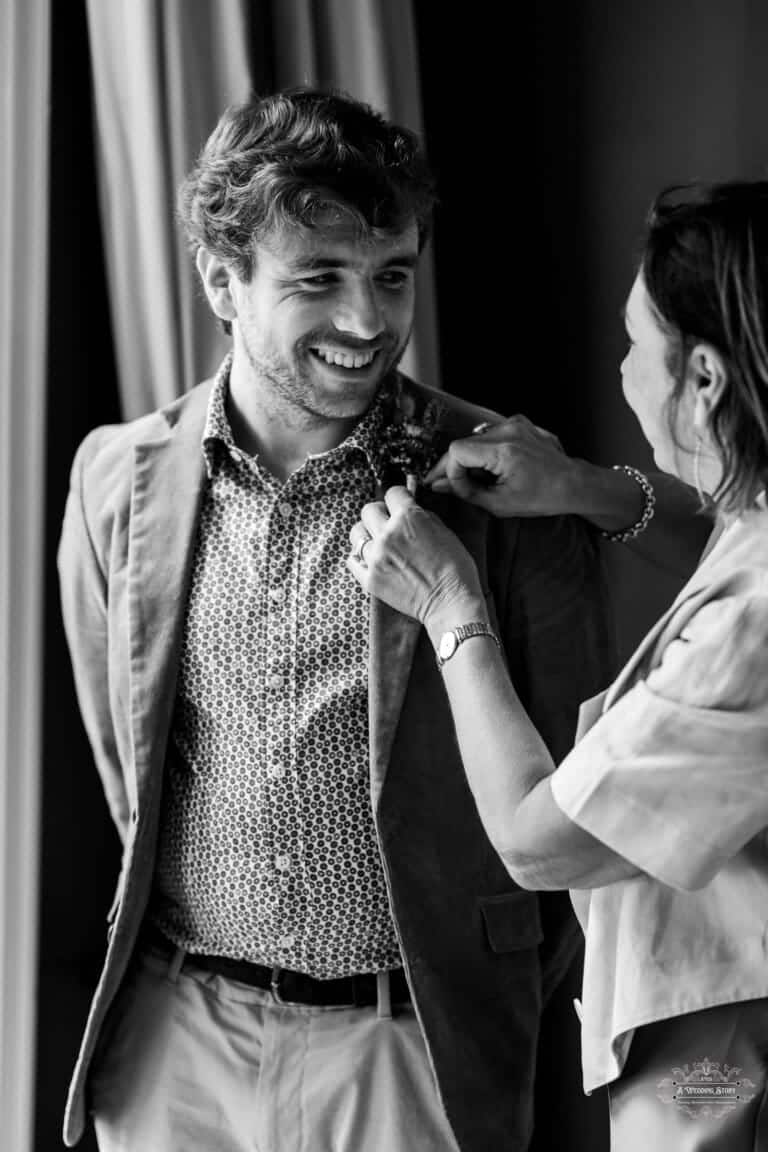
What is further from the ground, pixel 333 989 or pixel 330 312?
pixel 330 312

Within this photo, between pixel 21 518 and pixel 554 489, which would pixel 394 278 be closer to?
pixel 554 489

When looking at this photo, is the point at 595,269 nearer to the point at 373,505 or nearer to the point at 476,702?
the point at 373,505

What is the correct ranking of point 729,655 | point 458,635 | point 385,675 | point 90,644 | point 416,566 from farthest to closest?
point 90,644 → point 385,675 → point 416,566 → point 458,635 → point 729,655

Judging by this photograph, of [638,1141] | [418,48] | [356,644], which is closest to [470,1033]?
[638,1141]

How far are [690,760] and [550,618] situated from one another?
0.56 meters

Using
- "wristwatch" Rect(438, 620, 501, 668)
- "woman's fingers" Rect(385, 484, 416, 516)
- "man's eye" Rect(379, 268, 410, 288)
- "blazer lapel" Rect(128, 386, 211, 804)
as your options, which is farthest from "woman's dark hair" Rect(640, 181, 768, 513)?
"blazer lapel" Rect(128, 386, 211, 804)

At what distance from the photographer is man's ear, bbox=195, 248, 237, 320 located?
1.91 meters

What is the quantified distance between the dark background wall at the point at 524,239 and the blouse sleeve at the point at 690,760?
1050 millimetres

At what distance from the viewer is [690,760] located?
1244 mm

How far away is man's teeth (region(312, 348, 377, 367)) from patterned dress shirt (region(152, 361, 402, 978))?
9cm

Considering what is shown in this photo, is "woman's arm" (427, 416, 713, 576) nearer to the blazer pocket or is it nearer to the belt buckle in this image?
the blazer pocket

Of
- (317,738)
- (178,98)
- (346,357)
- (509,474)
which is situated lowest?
(317,738)

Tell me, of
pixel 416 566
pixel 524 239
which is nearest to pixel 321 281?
pixel 416 566

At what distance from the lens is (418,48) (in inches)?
98.7
